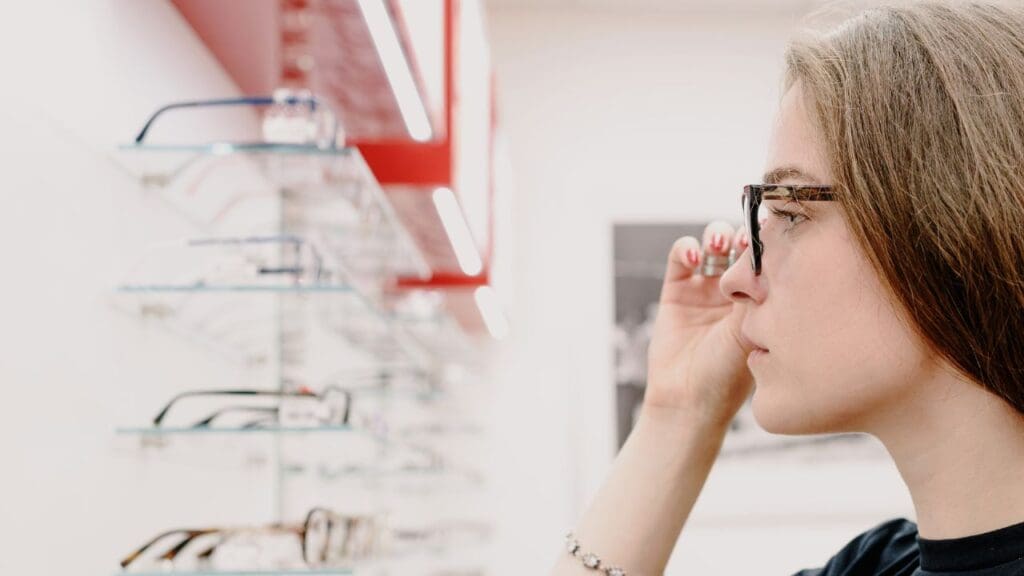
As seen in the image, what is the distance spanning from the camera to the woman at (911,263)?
41.9 inches

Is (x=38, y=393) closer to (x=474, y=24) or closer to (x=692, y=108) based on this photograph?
(x=474, y=24)

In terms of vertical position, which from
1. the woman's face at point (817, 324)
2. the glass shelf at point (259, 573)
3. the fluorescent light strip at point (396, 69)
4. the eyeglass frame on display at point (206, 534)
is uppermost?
the fluorescent light strip at point (396, 69)

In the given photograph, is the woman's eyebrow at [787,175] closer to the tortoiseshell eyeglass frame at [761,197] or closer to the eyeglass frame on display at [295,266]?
the tortoiseshell eyeglass frame at [761,197]

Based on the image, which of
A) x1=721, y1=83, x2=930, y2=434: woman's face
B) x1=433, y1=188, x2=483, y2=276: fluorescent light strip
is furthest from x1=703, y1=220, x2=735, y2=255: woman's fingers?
x1=433, y1=188, x2=483, y2=276: fluorescent light strip

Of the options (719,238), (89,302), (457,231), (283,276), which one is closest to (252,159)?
(283,276)

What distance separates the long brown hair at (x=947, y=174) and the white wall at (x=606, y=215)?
13.5 feet

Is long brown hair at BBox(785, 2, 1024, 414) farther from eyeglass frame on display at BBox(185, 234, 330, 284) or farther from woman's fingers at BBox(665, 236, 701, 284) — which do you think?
eyeglass frame on display at BBox(185, 234, 330, 284)

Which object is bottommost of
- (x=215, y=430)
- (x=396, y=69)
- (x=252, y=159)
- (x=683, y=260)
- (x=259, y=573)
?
(x=259, y=573)

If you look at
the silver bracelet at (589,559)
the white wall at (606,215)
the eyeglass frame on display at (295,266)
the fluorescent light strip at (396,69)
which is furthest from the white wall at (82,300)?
the white wall at (606,215)

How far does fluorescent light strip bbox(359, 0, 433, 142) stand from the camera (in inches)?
71.0

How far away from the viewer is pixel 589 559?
146cm

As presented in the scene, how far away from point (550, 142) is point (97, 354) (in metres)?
4.23

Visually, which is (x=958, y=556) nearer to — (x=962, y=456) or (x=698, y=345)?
(x=962, y=456)

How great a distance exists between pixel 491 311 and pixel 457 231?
5.24 ft
